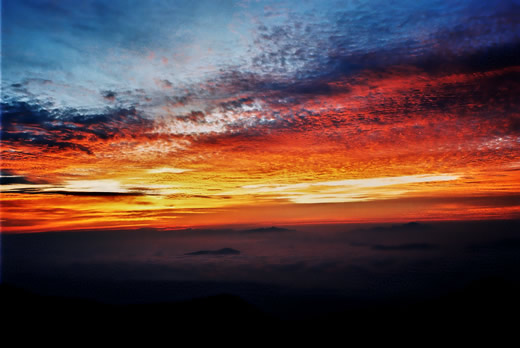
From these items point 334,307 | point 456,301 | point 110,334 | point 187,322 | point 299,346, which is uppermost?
point 110,334

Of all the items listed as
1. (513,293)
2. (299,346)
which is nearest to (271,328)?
(299,346)

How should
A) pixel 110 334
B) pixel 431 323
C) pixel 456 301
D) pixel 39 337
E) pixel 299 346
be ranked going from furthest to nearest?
1. pixel 456 301
2. pixel 431 323
3. pixel 299 346
4. pixel 110 334
5. pixel 39 337

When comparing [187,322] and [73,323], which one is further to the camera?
[187,322]

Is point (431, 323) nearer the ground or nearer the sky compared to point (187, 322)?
nearer the ground

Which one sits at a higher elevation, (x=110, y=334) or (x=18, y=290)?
(x=18, y=290)

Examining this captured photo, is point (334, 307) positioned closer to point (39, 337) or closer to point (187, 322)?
point (187, 322)

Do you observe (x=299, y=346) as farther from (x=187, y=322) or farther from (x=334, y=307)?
(x=334, y=307)

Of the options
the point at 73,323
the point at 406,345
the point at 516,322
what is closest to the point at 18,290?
the point at 73,323

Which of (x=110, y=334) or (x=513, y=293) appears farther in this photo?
(x=513, y=293)

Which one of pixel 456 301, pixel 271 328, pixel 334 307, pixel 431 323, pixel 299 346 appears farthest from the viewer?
pixel 334 307
